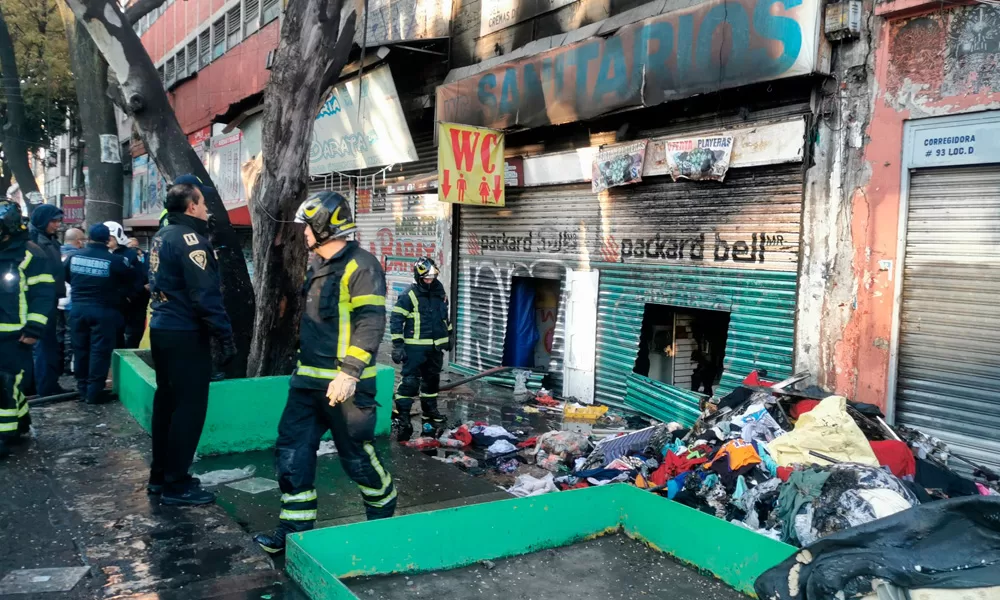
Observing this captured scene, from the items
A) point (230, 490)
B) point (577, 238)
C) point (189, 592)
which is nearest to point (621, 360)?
point (577, 238)

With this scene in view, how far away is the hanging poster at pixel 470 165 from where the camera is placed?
990 cm

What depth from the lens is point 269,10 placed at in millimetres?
17219

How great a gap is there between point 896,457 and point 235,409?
205 inches

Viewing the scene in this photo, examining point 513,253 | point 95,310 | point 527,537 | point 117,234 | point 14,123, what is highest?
point 14,123

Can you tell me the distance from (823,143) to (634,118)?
102 inches

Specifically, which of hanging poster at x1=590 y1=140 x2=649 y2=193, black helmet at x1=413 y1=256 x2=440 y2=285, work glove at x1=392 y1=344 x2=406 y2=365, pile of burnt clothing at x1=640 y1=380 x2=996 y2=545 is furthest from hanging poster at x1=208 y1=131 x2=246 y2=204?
pile of burnt clothing at x1=640 y1=380 x2=996 y2=545

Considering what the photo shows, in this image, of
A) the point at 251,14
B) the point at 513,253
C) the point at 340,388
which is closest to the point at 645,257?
the point at 513,253

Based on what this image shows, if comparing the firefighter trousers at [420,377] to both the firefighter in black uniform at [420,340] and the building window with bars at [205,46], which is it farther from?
the building window with bars at [205,46]

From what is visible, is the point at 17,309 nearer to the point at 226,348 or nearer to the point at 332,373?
the point at 226,348

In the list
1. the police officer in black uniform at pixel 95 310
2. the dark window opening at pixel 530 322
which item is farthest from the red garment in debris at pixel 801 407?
the police officer in black uniform at pixel 95 310

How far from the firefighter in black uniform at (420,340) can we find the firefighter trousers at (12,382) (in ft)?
10.6

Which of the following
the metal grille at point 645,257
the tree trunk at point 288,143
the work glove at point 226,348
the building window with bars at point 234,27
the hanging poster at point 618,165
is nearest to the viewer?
the work glove at point 226,348

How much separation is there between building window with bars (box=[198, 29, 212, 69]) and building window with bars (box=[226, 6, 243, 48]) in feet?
6.39

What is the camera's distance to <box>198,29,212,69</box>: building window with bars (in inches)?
861
